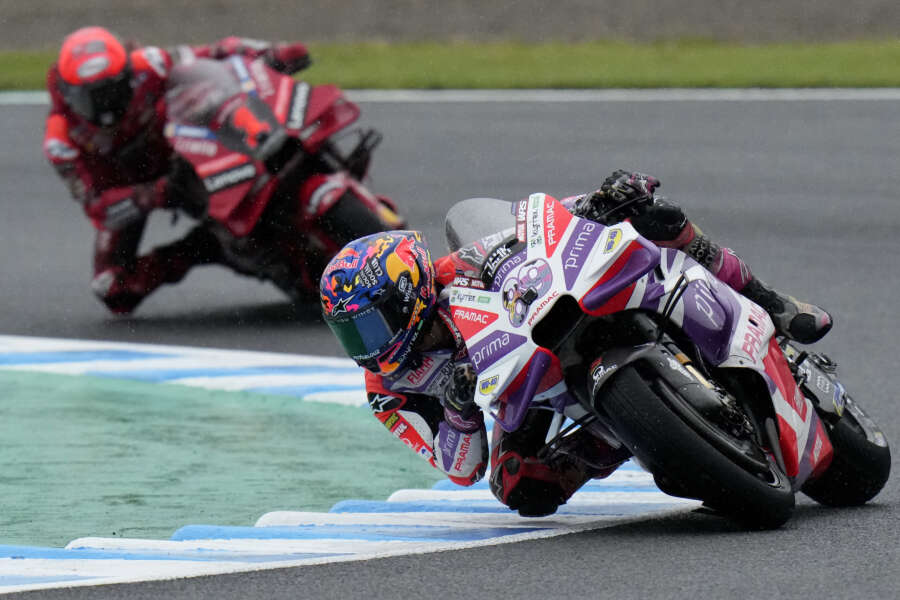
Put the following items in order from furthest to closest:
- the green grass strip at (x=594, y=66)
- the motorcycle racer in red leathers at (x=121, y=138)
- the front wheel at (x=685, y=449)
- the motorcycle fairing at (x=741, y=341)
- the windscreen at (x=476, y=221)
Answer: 1. the green grass strip at (x=594, y=66)
2. the motorcycle racer in red leathers at (x=121, y=138)
3. the windscreen at (x=476, y=221)
4. the motorcycle fairing at (x=741, y=341)
5. the front wheel at (x=685, y=449)

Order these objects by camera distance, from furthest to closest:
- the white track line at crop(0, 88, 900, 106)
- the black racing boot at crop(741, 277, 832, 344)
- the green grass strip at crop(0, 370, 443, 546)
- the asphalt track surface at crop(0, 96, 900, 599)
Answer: the white track line at crop(0, 88, 900, 106), the green grass strip at crop(0, 370, 443, 546), the black racing boot at crop(741, 277, 832, 344), the asphalt track surface at crop(0, 96, 900, 599)

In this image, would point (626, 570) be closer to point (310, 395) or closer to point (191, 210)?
point (310, 395)

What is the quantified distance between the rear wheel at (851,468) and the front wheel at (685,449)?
66cm

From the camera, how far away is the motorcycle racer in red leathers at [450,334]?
5.55 metres

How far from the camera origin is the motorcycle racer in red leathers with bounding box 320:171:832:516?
555cm

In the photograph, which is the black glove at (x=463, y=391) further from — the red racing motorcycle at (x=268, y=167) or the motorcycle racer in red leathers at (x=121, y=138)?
the motorcycle racer in red leathers at (x=121, y=138)

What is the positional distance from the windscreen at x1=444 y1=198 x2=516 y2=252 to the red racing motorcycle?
13.0 feet

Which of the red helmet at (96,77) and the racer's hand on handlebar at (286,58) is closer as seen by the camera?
the red helmet at (96,77)

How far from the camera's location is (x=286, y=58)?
11.0 metres

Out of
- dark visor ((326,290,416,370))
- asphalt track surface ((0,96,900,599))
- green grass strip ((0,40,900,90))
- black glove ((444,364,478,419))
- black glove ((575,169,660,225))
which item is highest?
black glove ((575,169,660,225))

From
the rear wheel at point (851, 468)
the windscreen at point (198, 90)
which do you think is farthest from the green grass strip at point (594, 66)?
the rear wheel at point (851, 468)

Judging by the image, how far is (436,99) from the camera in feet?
55.5

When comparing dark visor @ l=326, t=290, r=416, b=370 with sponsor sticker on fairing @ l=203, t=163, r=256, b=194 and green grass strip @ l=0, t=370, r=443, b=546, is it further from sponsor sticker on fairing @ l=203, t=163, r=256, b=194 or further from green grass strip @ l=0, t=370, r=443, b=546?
sponsor sticker on fairing @ l=203, t=163, r=256, b=194

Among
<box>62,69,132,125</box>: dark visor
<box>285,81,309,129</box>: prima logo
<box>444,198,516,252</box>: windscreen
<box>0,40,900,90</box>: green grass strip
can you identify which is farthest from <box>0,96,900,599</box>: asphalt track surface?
<box>62,69,132,125</box>: dark visor
